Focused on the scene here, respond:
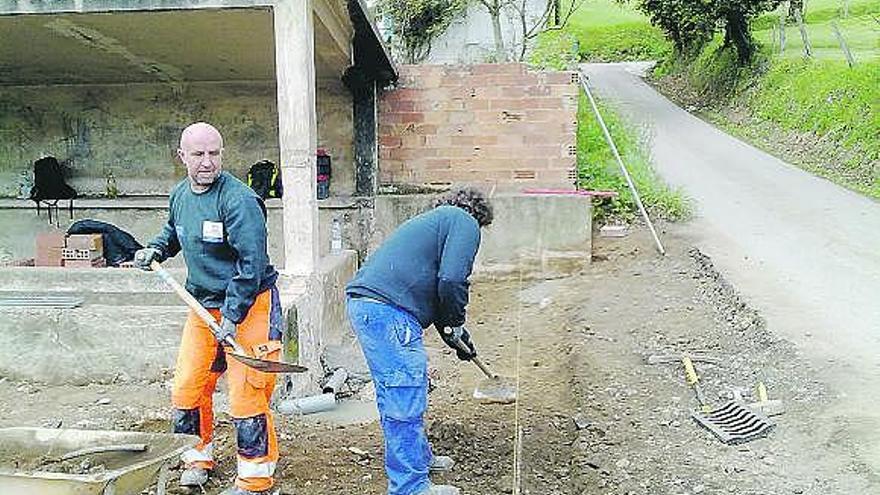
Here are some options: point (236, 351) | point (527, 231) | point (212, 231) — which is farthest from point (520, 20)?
point (236, 351)

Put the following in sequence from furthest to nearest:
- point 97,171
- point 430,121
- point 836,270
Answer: point 97,171 → point 430,121 → point 836,270

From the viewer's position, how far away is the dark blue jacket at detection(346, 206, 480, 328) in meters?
3.83

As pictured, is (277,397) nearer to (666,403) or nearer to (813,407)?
(666,403)

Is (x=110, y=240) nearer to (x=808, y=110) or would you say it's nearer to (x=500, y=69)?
(x=500, y=69)

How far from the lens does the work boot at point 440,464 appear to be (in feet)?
14.9

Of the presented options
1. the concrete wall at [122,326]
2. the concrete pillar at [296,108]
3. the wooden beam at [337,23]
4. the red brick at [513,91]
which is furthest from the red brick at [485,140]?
the concrete pillar at [296,108]

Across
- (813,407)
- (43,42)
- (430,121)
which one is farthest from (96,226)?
(813,407)

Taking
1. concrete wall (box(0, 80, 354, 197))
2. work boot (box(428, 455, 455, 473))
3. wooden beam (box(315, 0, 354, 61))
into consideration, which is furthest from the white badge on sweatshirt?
concrete wall (box(0, 80, 354, 197))

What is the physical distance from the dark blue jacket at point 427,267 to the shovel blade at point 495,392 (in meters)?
1.85

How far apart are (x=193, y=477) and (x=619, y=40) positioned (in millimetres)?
35615

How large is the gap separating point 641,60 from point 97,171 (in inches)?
1156

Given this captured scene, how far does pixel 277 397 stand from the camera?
5.48 meters

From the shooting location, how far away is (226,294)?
3.94m

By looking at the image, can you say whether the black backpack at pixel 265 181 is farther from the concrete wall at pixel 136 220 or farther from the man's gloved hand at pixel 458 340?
the man's gloved hand at pixel 458 340
